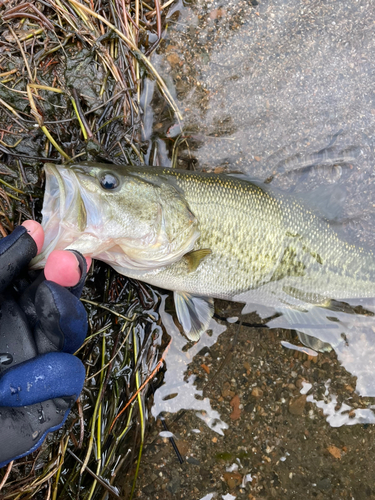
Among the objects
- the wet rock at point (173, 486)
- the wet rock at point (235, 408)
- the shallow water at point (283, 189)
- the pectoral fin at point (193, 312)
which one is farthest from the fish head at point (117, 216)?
the wet rock at point (173, 486)

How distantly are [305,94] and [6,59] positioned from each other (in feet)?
8.11

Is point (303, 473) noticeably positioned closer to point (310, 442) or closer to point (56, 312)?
point (310, 442)

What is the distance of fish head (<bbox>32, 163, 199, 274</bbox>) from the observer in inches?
88.1

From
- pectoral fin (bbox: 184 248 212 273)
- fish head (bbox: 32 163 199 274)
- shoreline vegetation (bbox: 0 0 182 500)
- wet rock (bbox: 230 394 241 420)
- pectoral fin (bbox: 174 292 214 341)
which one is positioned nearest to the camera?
fish head (bbox: 32 163 199 274)

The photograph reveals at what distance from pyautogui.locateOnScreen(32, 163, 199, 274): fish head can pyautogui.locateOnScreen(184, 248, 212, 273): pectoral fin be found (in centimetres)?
7

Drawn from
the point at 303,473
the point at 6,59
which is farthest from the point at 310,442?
the point at 6,59

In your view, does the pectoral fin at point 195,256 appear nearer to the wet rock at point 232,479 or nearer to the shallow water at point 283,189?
the shallow water at point 283,189

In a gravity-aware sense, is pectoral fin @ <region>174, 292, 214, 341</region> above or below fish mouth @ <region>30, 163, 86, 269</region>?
below

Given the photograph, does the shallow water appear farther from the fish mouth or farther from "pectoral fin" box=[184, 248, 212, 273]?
the fish mouth

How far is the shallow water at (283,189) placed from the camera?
307 cm

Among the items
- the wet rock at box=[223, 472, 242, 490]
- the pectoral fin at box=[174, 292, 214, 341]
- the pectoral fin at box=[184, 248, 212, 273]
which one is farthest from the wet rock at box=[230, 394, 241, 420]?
the pectoral fin at box=[184, 248, 212, 273]

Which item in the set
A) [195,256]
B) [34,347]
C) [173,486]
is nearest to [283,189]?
[195,256]

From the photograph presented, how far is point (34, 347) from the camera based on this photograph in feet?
7.78

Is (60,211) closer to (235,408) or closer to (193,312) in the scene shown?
(193,312)
